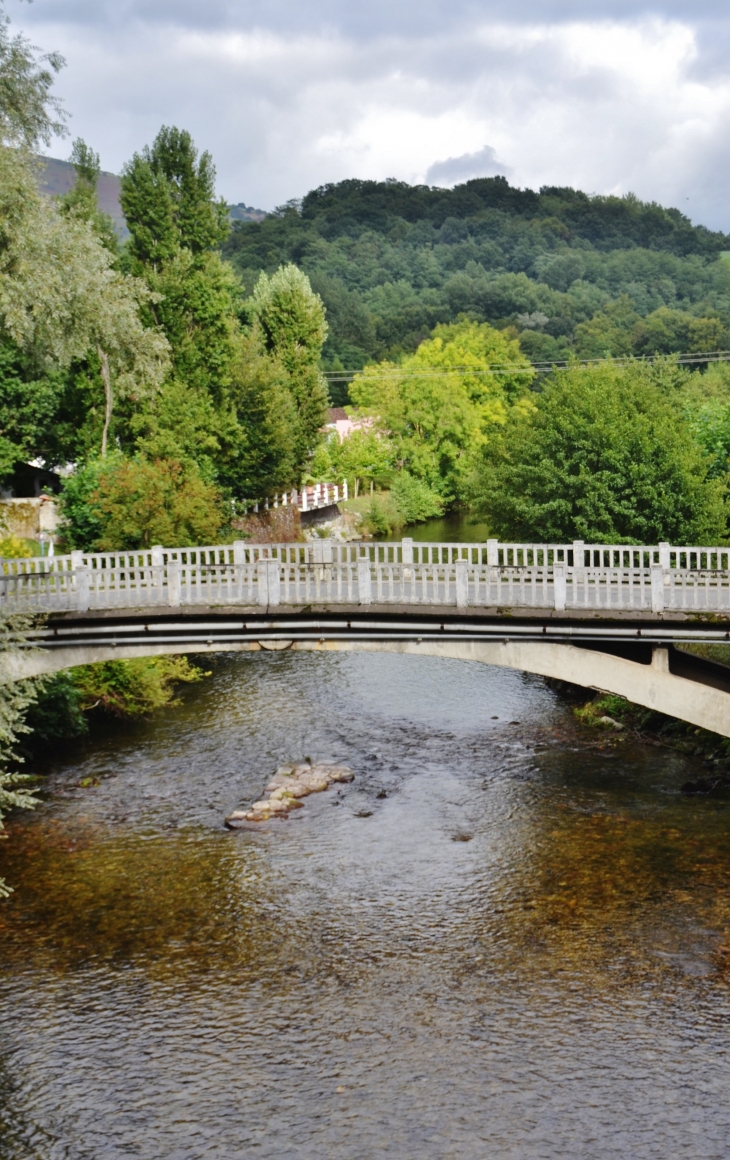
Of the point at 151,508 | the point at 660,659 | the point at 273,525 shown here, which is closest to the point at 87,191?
the point at 273,525

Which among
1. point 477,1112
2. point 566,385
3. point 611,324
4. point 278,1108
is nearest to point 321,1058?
point 278,1108

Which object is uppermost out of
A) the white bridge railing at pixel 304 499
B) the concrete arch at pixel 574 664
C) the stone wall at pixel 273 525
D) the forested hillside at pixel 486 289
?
the forested hillside at pixel 486 289

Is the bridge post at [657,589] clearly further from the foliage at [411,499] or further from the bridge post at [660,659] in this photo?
the foliage at [411,499]

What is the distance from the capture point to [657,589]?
85.4 ft

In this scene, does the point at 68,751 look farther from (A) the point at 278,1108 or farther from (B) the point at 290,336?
(B) the point at 290,336

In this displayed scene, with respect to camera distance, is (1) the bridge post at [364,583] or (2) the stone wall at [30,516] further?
(2) the stone wall at [30,516]

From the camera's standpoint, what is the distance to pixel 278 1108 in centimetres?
1750

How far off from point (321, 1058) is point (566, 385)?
94.8 ft

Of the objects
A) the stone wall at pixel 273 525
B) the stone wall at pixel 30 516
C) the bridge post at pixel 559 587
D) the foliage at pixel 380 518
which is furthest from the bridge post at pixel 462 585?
the foliage at pixel 380 518

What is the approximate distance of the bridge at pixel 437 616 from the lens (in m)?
26.2

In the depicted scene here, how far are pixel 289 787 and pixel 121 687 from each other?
9.56 m

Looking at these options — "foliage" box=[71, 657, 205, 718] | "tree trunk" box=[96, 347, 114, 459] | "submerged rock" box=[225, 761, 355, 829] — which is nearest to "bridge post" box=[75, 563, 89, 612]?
"submerged rock" box=[225, 761, 355, 829]

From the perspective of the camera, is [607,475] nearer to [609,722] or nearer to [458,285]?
[609,722]

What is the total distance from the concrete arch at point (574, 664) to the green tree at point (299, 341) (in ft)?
145
